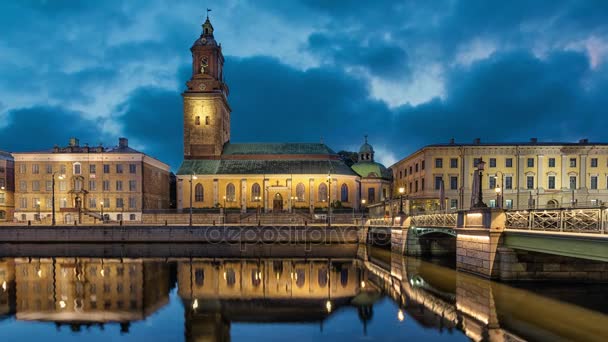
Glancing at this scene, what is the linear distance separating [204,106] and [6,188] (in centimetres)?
3718

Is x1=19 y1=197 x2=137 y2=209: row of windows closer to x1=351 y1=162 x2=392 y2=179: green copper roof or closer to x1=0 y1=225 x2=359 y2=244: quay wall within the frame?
x1=0 y1=225 x2=359 y2=244: quay wall

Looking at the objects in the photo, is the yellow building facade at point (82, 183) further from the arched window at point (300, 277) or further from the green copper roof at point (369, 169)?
the arched window at point (300, 277)

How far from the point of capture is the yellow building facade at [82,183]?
6556 cm

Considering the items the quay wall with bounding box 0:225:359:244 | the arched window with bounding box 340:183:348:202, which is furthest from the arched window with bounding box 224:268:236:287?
the arched window with bounding box 340:183:348:202

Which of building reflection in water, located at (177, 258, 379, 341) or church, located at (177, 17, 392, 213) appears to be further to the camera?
church, located at (177, 17, 392, 213)

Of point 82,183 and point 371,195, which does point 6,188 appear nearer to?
point 82,183

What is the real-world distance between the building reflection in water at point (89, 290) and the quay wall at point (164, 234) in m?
12.2

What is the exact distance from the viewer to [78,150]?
68125 millimetres

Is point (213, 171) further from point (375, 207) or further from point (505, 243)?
point (505, 243)

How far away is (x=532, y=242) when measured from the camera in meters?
19.9

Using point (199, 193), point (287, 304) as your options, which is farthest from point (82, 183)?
point (287, 304)

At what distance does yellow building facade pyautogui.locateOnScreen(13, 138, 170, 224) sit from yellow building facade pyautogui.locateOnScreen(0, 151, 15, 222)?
24.2ft

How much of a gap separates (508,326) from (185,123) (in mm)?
72183

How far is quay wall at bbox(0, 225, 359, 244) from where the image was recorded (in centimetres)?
4994
